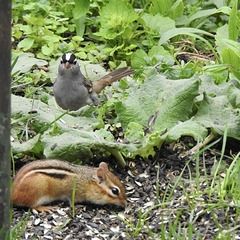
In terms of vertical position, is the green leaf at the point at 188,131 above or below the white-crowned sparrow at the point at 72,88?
above

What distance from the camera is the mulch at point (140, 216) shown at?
11.4 ft

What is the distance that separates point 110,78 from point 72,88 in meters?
0.56

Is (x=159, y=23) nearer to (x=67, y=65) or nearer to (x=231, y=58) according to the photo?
(x=67, y=65)

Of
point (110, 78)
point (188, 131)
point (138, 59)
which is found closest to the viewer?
point (188, 131)

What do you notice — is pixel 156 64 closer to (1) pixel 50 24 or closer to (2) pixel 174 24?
(2) pixel 174 24

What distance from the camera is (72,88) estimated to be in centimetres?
559

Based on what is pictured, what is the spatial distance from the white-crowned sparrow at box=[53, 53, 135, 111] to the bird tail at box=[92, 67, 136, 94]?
3 cm

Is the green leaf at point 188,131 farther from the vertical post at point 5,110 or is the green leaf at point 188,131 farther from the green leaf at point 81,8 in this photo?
the green leaf at point 81,8

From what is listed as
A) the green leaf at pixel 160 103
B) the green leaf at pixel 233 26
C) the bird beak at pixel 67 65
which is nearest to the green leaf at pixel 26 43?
the bird beak at pixel 67 65

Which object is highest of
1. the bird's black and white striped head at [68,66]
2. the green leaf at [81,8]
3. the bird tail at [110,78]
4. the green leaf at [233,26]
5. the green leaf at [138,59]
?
the green leaf at [233,26]

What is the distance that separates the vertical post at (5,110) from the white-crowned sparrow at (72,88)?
2858mm

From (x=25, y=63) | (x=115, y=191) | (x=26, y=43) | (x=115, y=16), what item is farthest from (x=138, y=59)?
(x=115, y=191)

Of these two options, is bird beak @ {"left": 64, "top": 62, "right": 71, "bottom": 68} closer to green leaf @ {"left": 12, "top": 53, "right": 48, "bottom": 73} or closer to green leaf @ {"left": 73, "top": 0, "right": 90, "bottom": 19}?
green leaf @ {"left": 12, "top": 53, "right": 48, "bottom": 73}

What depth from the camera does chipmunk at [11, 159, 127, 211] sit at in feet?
12.3
